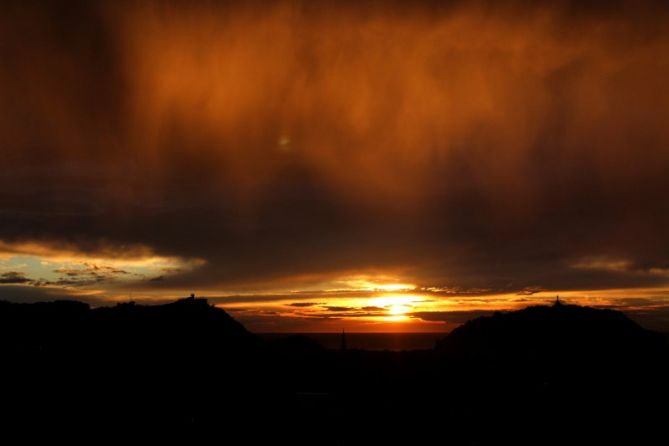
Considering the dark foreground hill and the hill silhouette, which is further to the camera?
the hill silhouette

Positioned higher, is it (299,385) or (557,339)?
(557,339)

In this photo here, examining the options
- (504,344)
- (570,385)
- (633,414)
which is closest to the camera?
(633,414)

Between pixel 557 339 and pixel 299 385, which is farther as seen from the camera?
pixel 557 339

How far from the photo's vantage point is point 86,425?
42.4m

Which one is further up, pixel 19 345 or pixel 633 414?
pixel 19 345

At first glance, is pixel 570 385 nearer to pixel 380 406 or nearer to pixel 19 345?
pixel 380 406

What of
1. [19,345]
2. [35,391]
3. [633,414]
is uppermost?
[19,345]

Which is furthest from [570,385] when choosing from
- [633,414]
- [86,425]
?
[86,425]

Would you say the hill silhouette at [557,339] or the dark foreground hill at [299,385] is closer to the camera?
the dark foreground hill at [299,385]

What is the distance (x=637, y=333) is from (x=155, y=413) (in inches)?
2015

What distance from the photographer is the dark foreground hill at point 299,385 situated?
4466 cm

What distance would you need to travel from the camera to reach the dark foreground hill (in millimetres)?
44656

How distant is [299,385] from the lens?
61.3 m

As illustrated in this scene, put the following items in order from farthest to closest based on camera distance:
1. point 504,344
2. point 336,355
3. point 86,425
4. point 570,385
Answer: point 336,355
point 504,344
point 570,385
point 86,425
